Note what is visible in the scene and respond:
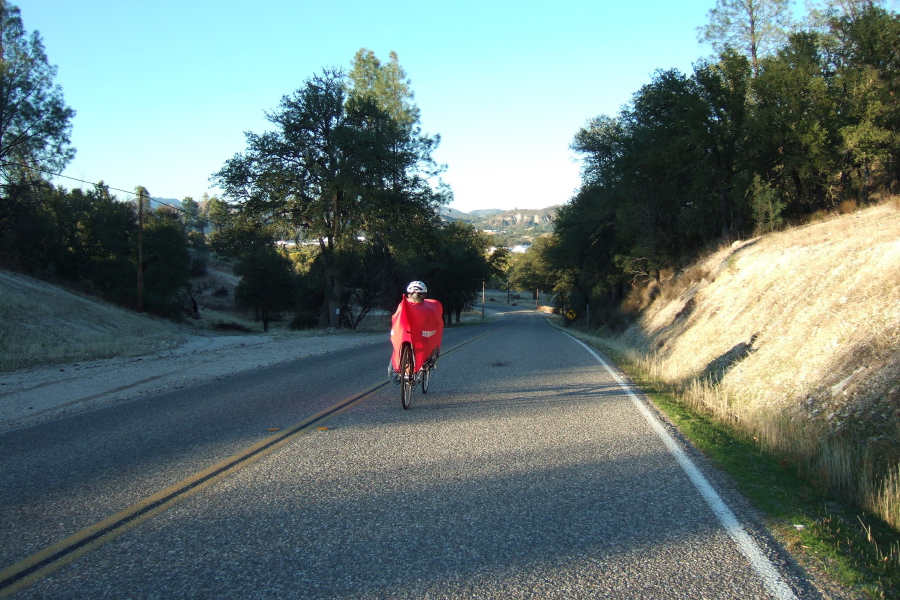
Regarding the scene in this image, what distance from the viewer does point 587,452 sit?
264 inches

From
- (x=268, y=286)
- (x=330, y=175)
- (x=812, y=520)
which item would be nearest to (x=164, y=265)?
(x=268, y=286)

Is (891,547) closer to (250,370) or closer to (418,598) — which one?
(418,598)

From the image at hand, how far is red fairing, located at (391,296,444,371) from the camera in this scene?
9492 mm

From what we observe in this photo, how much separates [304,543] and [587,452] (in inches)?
135

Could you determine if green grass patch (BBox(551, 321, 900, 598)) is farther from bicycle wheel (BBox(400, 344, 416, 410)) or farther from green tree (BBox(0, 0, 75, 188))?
green tree (BBox(0, 0, 75, 188))

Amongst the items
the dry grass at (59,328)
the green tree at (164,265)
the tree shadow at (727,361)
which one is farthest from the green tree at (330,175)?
the tree shadow at (727,361)

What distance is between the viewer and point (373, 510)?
489 centimetres

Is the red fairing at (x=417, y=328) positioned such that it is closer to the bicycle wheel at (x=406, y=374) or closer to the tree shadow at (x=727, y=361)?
the bicycle wheel at (x=406, y=374)

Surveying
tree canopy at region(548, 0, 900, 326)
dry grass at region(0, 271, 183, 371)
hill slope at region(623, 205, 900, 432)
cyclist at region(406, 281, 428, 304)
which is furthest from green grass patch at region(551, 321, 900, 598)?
tree canopy at region(548, 0, 900, 326)

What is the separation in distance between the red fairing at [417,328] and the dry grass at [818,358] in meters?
4.23

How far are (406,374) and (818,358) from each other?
558cm

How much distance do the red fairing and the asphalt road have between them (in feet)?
3.71

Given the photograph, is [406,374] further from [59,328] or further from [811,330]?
[59,328]

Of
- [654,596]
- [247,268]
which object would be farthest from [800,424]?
[247,268]
